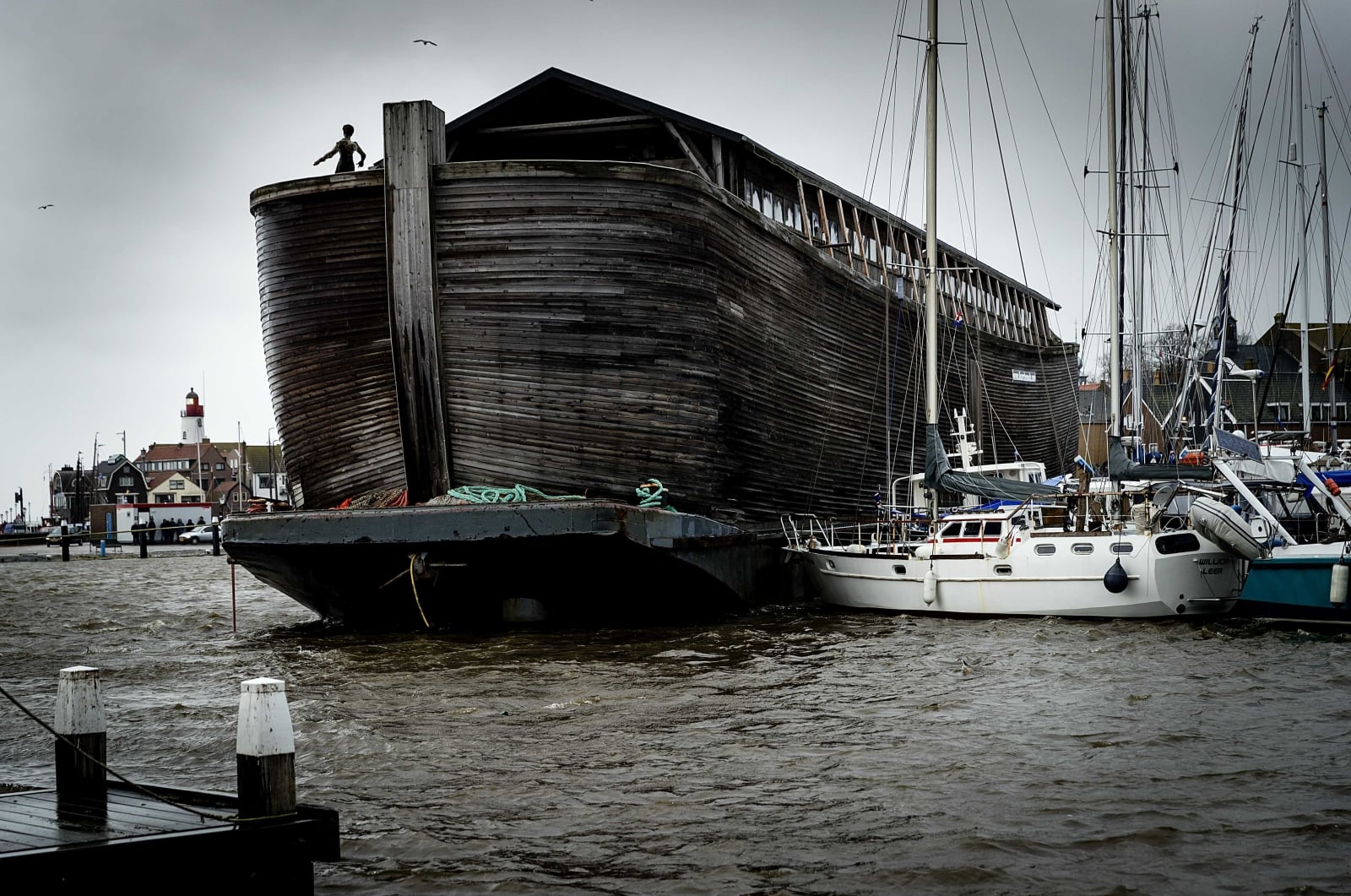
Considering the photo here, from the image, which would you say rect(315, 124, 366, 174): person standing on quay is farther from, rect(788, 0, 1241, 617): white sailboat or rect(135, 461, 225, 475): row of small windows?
rect(135, 461, 225, 475): row of small windows

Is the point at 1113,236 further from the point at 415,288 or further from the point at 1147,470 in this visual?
the point at 415,288

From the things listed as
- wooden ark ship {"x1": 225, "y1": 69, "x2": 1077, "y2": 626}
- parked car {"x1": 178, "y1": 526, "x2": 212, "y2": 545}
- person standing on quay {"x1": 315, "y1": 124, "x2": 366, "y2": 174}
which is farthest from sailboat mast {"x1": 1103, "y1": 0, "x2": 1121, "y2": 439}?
parked car {"x1": 178, "y1": 526, "x2": 212, "y2": 545}

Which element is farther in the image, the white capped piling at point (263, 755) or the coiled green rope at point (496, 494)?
the coiled green rope at point (496, 494)

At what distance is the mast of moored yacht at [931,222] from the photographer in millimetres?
22703

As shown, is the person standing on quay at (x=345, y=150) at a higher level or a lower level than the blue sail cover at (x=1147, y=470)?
higher

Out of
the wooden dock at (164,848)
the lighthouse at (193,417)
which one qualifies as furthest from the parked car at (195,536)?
the wooden dock at (164,848)

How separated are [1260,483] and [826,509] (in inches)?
304

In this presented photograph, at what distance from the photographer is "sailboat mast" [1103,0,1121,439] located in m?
23.0

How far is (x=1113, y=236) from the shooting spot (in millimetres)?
24969

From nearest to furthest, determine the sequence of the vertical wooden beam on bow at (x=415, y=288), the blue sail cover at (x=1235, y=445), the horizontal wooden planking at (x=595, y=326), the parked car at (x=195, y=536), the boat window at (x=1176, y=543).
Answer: the vertical wooden beam on bow at (x=415, y=288) < the horizontal wooden planking at (x=595, y=326) < the boat window at (x=1176, y=543) < the blue sail cover at (x=1235, y=445) < the parked car at (x=195, y=536)

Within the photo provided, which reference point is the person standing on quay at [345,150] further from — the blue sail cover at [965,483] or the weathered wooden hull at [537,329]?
the blue sail cover at [965,483]

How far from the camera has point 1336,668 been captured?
13570 mm

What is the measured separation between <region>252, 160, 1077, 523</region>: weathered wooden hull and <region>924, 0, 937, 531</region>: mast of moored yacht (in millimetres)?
3935

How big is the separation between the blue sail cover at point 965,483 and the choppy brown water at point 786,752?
4.21 m
